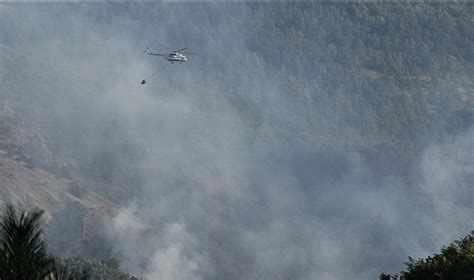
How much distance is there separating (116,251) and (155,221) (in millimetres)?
18484

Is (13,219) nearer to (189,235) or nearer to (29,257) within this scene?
(29,257)

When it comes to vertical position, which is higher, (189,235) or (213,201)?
(213,201)

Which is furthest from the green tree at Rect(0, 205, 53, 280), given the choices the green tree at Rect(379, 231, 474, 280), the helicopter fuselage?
the helicopter fuselage

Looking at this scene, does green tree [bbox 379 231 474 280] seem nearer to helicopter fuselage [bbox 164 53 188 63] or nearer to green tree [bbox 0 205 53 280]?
green tree [bbox 0 205 53 280]

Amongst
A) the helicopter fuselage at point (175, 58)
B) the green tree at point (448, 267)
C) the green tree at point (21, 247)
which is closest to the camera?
the green tree at point (21, 247)

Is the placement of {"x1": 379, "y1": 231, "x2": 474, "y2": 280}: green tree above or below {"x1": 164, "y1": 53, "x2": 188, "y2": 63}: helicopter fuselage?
below

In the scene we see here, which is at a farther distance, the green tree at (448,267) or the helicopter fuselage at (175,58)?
the helicopter fuselage at (175,58)

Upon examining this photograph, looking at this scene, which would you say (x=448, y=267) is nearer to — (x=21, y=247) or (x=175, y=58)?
(x=21, y=247)

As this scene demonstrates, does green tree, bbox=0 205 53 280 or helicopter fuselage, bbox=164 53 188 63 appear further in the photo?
helicopter fuselage, bbox=164 53 188 63

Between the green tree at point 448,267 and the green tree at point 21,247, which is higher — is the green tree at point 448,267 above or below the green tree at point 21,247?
above

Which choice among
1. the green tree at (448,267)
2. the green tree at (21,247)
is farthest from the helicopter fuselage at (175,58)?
the green tree at (21,247)

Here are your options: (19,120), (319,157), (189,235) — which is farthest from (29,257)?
(319,157)

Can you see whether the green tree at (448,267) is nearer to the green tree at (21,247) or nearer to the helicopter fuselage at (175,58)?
the green tree at (21,247)

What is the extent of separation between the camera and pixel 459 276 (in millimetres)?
→ 41719
